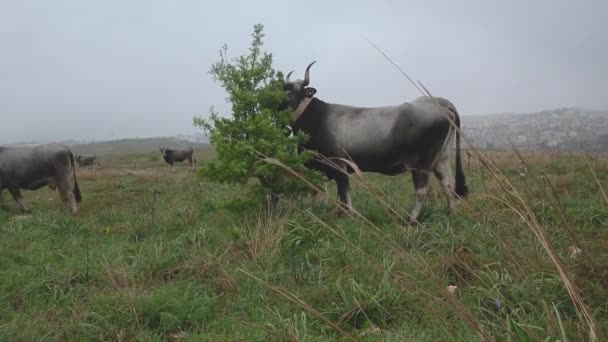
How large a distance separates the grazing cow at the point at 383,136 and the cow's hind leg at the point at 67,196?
202 inches

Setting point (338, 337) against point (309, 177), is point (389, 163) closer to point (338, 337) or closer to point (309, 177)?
point (309, 177)

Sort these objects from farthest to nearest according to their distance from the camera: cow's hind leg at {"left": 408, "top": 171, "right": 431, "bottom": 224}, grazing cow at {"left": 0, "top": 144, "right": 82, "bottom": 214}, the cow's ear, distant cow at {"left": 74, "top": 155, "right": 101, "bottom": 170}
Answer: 1. distant cow at {"left": 74, "top": 155, "right": 101, "bottom": 170}
2. grazing cow at {"left": 0, "top": 144, "right": 82, "bottom": 214}
3. the cow's ear
4. cow's hind leg at {"left": 408, "top": 171, "right": 431, "bottom": 224}

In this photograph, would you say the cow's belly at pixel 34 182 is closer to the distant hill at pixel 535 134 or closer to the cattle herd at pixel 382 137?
the distant hill at pixel 535 134

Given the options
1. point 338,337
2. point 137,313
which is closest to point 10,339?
point 137,313

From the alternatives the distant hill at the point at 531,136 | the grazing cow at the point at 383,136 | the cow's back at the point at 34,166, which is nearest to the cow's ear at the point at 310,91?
the grazing cow at the point at 383,136

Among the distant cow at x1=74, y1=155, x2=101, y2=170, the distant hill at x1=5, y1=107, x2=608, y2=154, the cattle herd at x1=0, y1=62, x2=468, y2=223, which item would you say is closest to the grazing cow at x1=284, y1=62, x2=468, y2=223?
the cattle herd at x1=0, y1=62, x2=468, y2=223

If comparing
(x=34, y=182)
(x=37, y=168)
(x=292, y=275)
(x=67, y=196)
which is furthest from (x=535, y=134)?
(x=34, y=182)

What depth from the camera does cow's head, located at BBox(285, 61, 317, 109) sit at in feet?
21.8

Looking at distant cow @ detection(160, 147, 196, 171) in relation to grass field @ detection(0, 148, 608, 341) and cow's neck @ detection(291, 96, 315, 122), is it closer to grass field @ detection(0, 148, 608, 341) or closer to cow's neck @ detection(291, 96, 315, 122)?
grass field @ detection(0, 148, 608, 341)

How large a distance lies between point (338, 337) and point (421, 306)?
0.72 m

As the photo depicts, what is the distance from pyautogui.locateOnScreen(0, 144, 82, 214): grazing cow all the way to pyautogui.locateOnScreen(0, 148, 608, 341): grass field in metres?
2.37

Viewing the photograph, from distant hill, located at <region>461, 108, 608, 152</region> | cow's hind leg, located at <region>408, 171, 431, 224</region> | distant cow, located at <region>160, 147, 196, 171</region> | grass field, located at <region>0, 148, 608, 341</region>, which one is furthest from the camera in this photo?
distant cow, located at <region>160, 147, 196, 171</region>

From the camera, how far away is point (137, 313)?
340cm

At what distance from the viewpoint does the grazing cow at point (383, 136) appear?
609 centimetres
